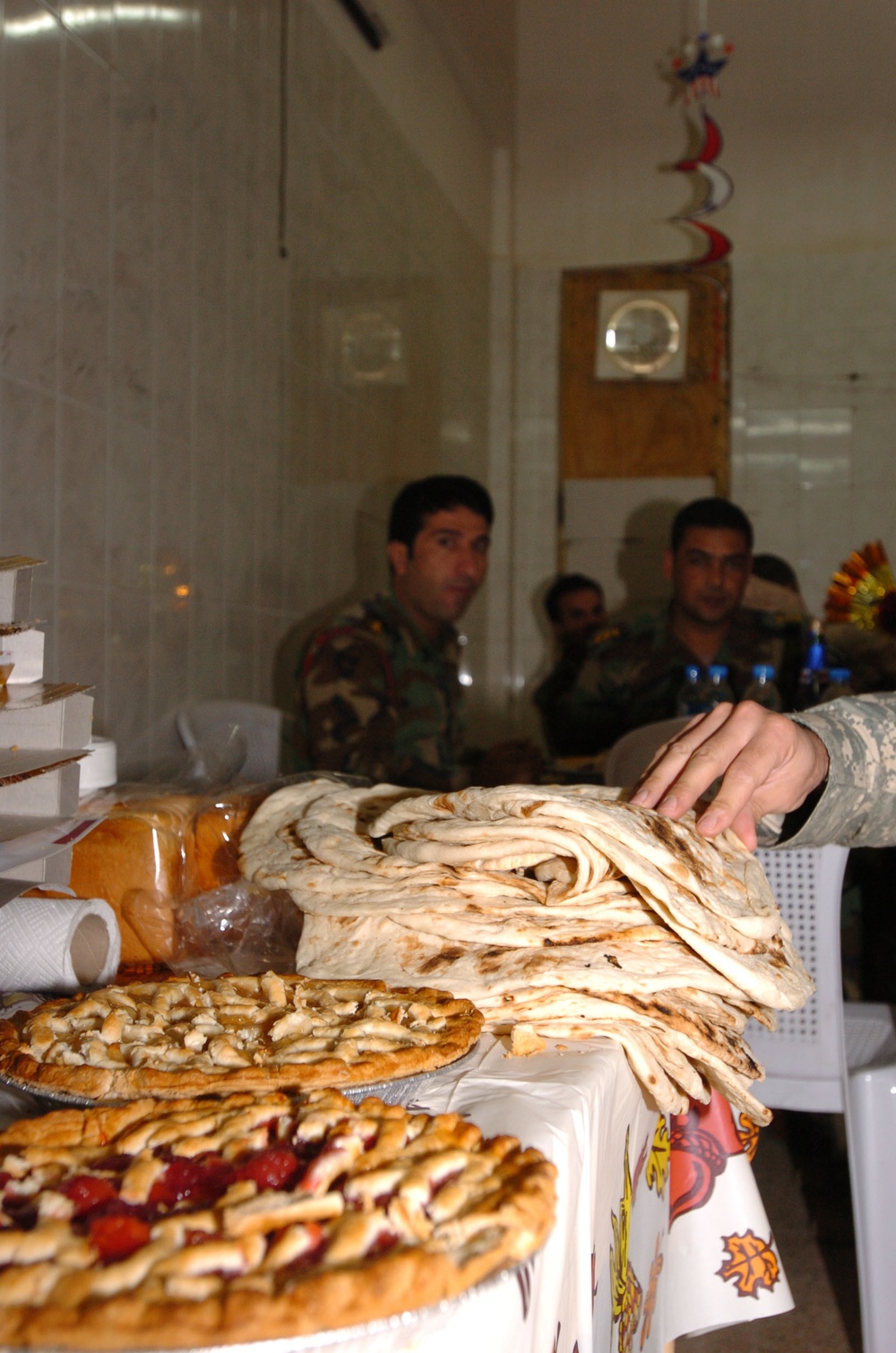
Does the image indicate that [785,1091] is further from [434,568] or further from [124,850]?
[434,568]

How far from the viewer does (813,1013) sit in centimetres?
190

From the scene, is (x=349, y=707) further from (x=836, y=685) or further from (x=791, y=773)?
(x=791, y=773)

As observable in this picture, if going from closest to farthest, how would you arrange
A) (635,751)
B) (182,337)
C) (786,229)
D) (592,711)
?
(635,751), (182,337), (592,711), (786,229)

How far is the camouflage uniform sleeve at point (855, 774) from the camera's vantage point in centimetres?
120

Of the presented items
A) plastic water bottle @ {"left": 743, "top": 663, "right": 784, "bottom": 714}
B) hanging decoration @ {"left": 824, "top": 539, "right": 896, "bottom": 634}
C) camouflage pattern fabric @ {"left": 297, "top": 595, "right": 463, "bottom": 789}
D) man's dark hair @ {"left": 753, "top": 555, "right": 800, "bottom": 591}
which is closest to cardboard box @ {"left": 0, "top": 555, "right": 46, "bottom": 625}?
plastic water bottle @ {"left": 743, "top": 663, "right": 784, "bottom": 714}

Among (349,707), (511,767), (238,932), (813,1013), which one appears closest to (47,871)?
(238,932)

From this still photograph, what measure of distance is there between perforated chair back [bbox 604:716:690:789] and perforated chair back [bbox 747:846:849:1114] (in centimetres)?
34

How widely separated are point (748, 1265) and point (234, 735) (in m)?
0.88

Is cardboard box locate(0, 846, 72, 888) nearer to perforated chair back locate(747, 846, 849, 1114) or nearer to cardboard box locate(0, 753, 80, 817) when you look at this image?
cardboard box locate(0, 753, 80, 817)

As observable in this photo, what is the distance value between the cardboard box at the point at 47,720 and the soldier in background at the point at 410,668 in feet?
5.51

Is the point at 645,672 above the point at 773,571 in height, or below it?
below

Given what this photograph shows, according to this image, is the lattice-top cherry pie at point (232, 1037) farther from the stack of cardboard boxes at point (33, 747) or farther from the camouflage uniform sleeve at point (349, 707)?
the camouflage uniform sleeve at point (349, 707)

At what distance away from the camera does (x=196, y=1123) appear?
59cm

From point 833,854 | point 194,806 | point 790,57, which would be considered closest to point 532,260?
point 790,57
